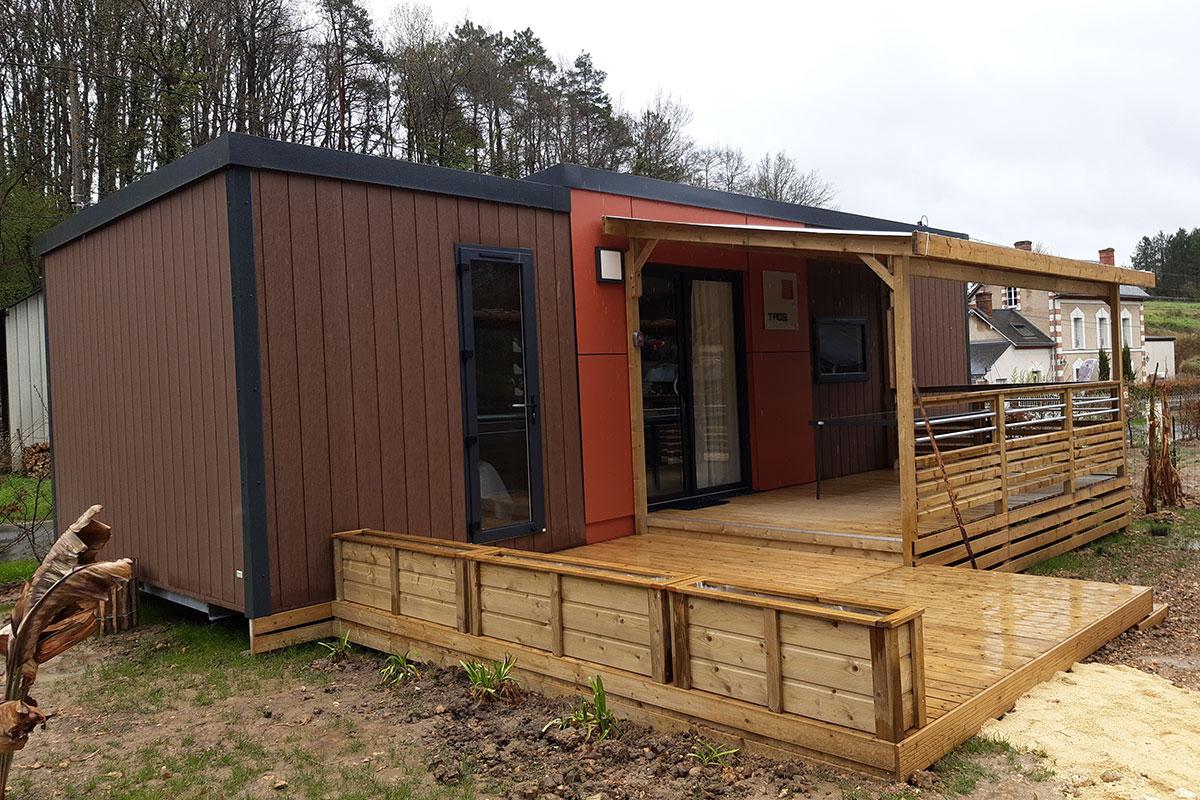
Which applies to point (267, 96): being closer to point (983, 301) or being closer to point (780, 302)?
point (780, 302)

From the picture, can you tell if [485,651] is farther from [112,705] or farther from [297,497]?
[112,705]

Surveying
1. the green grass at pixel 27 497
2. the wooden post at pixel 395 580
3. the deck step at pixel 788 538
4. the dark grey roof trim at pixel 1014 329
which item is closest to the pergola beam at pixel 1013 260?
the deck step at pixel 788 538

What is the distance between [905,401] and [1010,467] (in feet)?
5.28

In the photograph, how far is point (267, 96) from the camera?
1667 centimetres

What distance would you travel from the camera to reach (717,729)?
133 inches

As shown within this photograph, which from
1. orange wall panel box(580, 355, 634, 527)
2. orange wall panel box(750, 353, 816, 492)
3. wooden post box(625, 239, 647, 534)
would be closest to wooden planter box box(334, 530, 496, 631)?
orange wall panel box(580, 355, 634, 527)

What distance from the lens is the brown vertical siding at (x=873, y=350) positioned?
923cm

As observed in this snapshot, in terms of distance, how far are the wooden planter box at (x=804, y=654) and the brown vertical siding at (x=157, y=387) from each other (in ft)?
9.24

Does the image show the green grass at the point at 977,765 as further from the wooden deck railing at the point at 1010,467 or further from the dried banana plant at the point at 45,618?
the dried banana plant at the point at 45,618

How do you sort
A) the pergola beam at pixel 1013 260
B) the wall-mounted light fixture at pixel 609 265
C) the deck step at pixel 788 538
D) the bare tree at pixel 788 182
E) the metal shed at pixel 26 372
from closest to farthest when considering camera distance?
the pergola beam at pixel 1013 260 < the deck step at pixel 788 538 < the wall-mounted light fixture at pixel 609 265 < the metal shed at pixel 26 372 < the bare tree at pixel 788 182

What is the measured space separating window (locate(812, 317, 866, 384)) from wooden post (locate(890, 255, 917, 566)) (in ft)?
11.6

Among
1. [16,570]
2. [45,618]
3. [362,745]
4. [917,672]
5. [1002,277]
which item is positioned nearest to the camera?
[45,618]

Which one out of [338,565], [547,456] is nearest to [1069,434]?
[547,456]

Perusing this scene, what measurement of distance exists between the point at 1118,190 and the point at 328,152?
7981cm
